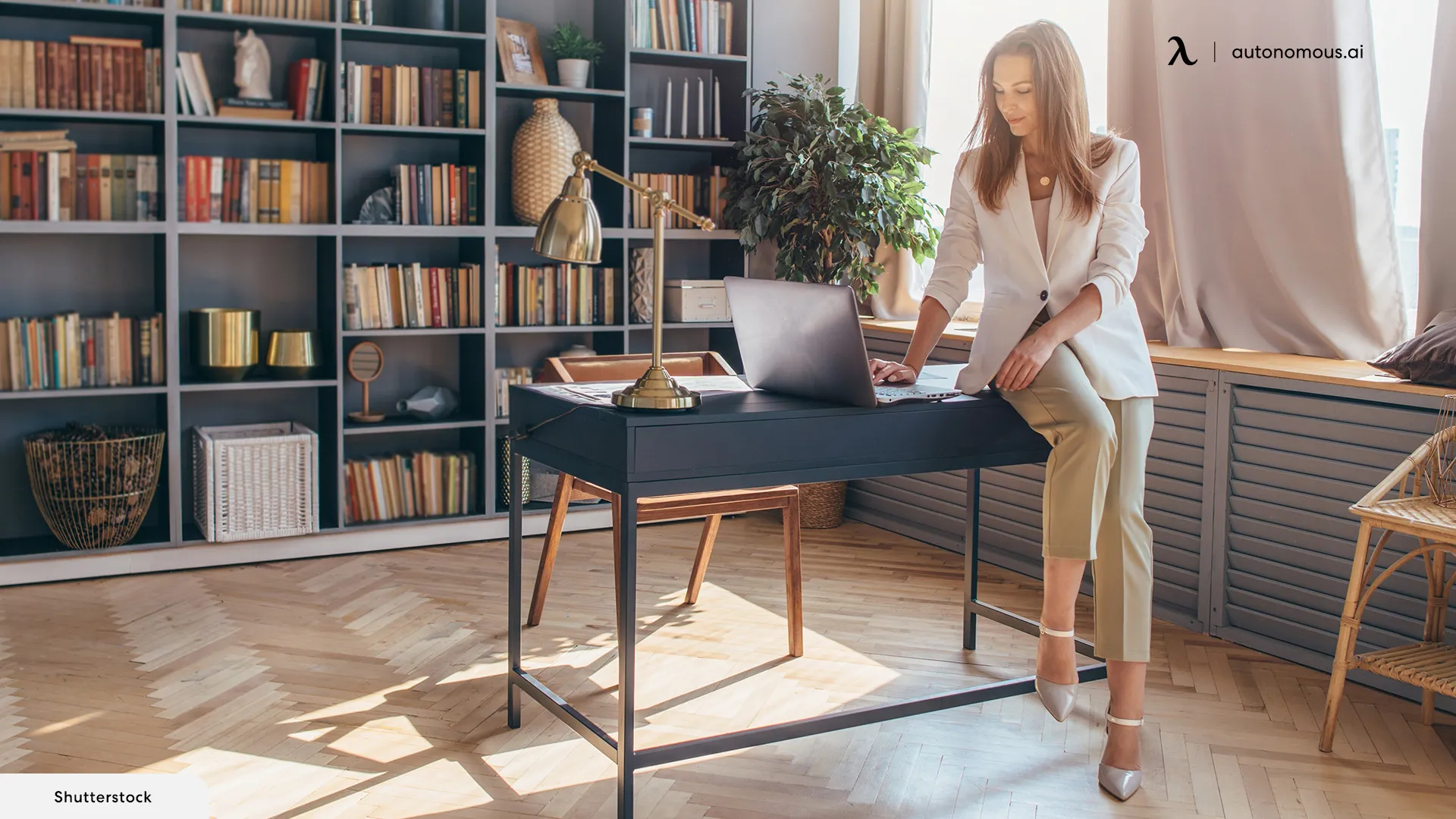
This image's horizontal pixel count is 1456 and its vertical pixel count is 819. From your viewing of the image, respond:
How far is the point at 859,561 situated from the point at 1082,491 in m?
1.96

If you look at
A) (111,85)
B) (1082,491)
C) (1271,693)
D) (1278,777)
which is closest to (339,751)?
(1082,491)

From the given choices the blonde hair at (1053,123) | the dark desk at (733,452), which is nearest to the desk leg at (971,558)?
the dark desk at (733,452)

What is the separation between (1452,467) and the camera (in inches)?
112

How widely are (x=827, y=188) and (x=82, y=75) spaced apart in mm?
2427

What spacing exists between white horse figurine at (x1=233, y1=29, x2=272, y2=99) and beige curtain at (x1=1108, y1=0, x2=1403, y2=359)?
279 cm

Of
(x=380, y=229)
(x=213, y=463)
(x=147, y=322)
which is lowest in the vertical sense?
(x=213, y=463)

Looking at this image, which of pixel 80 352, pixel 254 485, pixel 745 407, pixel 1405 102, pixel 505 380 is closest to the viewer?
pixel 745 407

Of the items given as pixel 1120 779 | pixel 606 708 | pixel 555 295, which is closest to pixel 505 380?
pixel 555 295

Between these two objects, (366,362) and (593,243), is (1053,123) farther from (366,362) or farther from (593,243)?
(366,362)

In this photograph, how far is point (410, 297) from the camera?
448 centimetres

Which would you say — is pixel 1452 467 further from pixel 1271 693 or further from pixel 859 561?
pixel 859 561

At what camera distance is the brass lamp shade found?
2375 mm

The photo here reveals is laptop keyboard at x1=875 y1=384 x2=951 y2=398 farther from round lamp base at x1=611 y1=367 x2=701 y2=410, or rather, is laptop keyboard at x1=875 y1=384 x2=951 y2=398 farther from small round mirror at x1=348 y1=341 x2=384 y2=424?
small round mirror at x1=348 y1=341 x2=384 y2=424

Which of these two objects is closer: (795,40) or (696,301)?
(696,301)
